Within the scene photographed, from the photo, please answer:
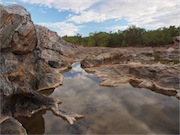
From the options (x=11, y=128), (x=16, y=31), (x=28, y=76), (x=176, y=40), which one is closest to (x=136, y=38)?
(x=176, y=40)

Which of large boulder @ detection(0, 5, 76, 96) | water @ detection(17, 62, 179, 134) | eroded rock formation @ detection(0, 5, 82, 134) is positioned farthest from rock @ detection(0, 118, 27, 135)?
large boulder @ detection(0, 5, 76, 96)

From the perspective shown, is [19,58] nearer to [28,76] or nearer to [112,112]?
[28,76]

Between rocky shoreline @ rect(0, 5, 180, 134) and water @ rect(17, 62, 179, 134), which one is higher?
rocky shoreline @ rect(0, 5, 180, 134)

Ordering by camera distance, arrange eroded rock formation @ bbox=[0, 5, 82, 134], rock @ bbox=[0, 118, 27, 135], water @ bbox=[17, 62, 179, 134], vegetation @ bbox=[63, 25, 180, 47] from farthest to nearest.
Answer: vegetation @ bbox=[63, 25, 180, 47], eroded rock formation @ bbox=[0, 5, 82, 134], water @ bbox=[17, 62, 179, 134], rock @ bbox=[0, 118, 27, 135]

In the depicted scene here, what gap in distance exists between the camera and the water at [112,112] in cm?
1786

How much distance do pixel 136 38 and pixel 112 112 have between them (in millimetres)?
77360

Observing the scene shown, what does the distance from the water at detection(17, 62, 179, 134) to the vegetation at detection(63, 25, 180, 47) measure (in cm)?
6092

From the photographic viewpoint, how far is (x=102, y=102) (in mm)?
23969

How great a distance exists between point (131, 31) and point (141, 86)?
229 feet

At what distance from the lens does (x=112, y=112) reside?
69.5ft

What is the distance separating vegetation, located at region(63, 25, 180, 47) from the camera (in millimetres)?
84438

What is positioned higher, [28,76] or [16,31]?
[16,31]

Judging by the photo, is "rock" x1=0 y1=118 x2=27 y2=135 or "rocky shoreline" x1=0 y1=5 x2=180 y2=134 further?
"rocky shoreline" x1=0 y1=5 x2=180 y2=134

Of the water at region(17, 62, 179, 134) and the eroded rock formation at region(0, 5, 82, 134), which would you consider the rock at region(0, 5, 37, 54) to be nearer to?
the eroded rock formation at region(0, 5, 82, 134)
